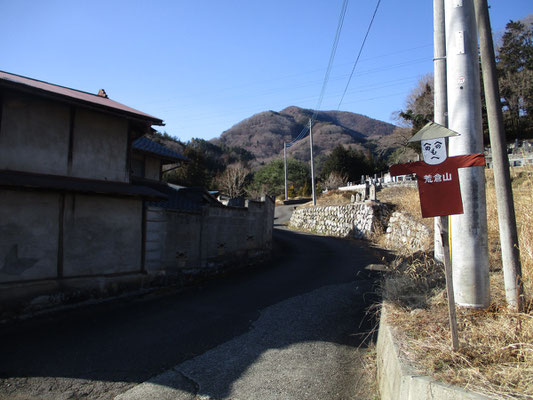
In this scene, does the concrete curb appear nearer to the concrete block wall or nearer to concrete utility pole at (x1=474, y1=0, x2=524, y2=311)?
concrete utility pole at (x1=474, y1=0, x2=524, y2=311)

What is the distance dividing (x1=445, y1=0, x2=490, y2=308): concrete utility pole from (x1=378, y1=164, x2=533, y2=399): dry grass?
362 millimetres

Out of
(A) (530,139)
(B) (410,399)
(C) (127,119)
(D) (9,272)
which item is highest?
(A) (530,139)

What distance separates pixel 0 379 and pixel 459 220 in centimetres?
613

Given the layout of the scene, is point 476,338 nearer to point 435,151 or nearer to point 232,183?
point 435,151

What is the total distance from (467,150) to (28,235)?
26.5ft

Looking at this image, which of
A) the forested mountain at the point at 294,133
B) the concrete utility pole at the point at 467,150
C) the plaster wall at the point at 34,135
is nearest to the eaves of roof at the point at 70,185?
the plaster wall at the point at 34,135

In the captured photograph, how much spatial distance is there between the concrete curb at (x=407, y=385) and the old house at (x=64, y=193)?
22.8 feet

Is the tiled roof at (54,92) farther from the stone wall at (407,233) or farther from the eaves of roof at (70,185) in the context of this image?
the stone wall at (407,233)

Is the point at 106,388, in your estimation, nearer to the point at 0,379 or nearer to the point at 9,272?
the point at 0,379

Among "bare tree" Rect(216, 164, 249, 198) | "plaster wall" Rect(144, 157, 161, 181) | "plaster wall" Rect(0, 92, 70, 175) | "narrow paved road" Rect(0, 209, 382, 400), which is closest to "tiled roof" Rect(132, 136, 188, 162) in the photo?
"plaster wall" Rect(144, 157, 161, 181)

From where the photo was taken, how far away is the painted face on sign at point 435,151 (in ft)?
11.4

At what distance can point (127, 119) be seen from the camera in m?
9.29

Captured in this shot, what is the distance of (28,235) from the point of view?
7270 mm

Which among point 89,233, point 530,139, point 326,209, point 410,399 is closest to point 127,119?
point 89,233
